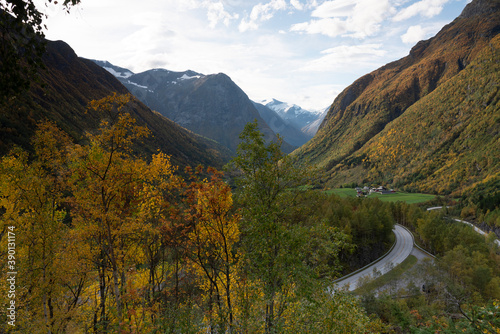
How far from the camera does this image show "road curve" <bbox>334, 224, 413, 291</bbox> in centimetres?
4916

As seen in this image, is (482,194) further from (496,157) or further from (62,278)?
(62,278)

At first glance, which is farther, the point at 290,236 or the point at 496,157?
the point at 496,157

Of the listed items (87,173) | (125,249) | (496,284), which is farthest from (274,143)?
(496,284)

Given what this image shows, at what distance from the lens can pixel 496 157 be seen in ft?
521

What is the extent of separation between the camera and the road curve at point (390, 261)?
49156 mm

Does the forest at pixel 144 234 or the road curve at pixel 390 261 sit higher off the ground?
the forest at pixel 144 234

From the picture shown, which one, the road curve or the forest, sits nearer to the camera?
the forest

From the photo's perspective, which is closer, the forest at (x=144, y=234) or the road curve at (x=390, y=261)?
the forest at (x=144, y=234)

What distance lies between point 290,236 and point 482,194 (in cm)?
18193

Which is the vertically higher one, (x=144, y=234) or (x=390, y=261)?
(x=144, y=234)

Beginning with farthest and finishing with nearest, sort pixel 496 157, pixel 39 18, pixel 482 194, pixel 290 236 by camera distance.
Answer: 1. pixel 496 157
2. pixel 482 194
3. pixel 290 236
4. pixel 39 18

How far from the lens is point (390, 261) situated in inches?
2384

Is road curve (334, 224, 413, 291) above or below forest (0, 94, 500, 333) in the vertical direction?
below

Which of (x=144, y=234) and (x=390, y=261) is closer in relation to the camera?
(x=144, y=234)
